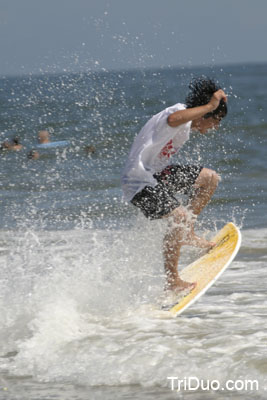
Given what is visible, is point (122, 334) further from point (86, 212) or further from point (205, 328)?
point (86, 212)

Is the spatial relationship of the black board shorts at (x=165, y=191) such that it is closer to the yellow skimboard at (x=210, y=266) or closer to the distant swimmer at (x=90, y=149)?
the yellow skimboard at (x=210, y=266)

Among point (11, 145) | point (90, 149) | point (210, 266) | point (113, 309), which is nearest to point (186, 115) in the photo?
point (210, 266)

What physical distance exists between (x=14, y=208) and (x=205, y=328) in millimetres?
7156

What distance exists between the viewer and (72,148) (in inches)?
814

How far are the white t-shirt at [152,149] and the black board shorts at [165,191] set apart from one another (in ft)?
0.19

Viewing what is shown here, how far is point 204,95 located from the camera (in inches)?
217

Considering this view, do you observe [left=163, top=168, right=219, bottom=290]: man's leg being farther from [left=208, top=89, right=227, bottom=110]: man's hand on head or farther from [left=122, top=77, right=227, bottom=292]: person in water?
[left=208, top=89, right=227, bottom=110]: man's hand on head

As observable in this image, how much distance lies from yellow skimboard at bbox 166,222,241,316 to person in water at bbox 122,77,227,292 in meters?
0.17

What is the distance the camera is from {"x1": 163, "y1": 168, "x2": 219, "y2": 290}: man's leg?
18.3ft

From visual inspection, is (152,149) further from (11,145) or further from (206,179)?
(11,145)

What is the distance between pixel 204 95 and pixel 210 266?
1.42 m

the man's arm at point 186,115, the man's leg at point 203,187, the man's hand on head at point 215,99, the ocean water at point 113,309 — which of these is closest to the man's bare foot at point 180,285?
the ocean water at point 113,309

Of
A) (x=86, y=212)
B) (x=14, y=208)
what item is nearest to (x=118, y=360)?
(x=86, y=212)

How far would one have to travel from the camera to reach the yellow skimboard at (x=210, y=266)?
5590mm
